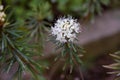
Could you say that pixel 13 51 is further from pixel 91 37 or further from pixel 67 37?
pixel 91 37

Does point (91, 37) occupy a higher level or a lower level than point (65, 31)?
lower

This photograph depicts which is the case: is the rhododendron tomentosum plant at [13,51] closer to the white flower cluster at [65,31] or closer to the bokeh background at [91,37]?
the white flower cluster at [65,31]

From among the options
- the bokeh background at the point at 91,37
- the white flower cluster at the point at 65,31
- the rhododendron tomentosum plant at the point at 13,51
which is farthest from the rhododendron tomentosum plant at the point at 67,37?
the bokeh background at the point at 91,37

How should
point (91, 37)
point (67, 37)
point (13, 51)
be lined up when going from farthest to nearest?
point (91, 37), point (13, 51), point (67, 37)

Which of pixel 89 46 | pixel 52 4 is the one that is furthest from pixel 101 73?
pixel 52 4

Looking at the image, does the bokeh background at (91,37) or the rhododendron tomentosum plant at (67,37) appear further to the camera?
the bokeh background at (91,37)

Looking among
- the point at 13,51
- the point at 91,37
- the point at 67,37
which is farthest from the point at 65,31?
the point at 91,37

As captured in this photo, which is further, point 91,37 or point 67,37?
point 91,37

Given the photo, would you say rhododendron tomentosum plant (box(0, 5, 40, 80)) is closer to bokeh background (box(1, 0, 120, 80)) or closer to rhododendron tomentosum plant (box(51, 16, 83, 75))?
rhododendron tomentosum plant (box(51, 16, 83, 75))

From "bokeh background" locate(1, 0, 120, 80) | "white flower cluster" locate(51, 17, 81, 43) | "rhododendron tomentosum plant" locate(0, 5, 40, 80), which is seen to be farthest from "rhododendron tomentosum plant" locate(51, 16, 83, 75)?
→ "bokeh background" locate(1, 0, 120, 80)
